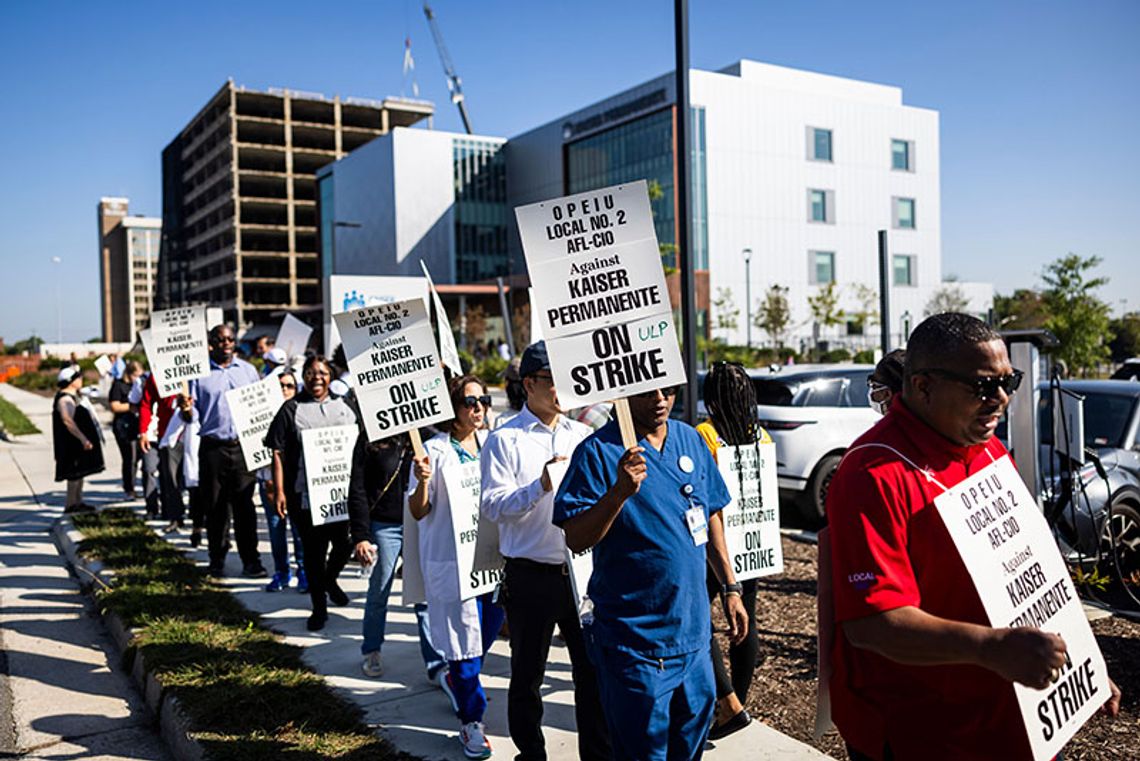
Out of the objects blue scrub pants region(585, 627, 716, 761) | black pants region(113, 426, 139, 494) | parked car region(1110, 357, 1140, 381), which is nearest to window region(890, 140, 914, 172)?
parked car region(1110, 357, 1140, 381)

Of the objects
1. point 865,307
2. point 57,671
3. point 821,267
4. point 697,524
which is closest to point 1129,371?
point 697,524

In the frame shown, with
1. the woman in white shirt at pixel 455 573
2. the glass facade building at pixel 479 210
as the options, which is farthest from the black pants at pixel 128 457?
the glass facade building at pixel 479 210

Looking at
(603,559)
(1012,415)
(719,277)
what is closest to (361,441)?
(603,559)

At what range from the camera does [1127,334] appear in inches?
2425

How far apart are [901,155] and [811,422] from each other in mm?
56038

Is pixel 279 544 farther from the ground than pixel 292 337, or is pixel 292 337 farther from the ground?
pixel 292 337

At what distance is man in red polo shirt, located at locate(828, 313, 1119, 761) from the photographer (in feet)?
7.25

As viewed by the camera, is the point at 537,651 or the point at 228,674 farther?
the point at 228,674

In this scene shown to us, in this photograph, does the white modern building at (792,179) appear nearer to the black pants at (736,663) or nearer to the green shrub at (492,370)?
the green shrub at (492,370)

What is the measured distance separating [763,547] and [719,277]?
51.2 metres

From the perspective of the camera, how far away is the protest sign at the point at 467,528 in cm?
478

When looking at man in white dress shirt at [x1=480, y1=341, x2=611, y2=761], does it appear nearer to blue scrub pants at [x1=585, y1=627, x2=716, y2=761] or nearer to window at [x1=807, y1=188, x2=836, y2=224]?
blue scrub pants at [x1=585, y1=627, x2=716, y2=761]

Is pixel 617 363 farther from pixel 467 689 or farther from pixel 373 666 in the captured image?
pixel 373 666

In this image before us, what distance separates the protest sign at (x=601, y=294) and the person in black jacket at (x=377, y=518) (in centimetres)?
255
